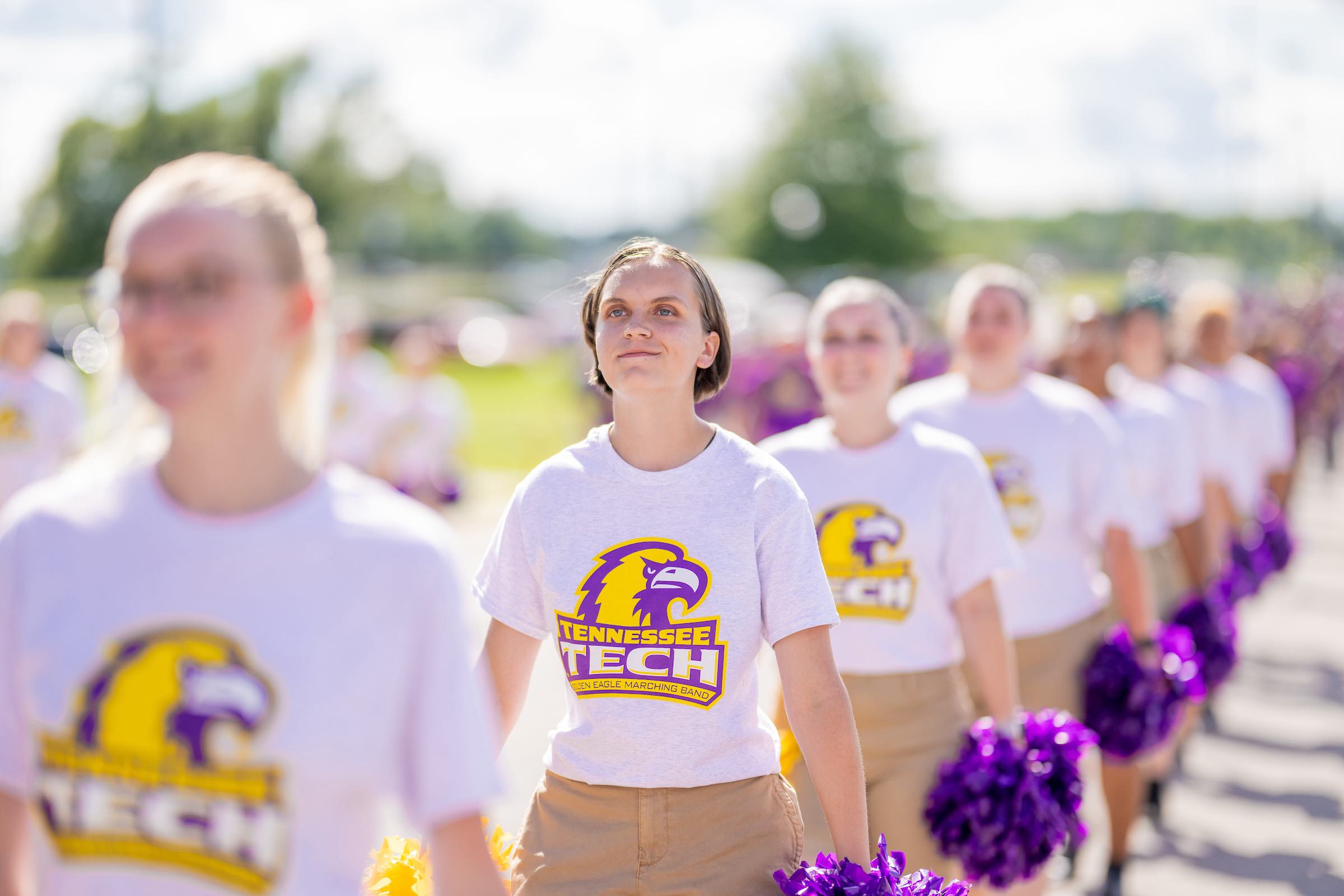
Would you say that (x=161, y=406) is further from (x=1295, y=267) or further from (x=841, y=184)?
(x=1295, y=267)

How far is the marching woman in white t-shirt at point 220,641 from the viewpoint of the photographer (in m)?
1.83

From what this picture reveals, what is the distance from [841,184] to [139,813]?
61110 millimetres

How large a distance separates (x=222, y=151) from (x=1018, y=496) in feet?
203

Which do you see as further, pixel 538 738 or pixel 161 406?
pixel 538 738

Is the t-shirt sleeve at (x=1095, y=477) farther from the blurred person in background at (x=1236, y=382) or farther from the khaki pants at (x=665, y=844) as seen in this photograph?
the blurred person in background at (x=1236, y=382)

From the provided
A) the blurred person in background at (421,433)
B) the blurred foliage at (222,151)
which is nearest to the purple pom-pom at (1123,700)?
the blurred person in background at (421,433)

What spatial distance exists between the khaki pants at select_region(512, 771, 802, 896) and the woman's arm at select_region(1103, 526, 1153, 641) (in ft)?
8.99

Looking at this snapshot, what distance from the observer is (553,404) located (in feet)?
100

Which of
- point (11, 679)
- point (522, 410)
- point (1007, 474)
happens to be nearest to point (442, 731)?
point (11, 679)

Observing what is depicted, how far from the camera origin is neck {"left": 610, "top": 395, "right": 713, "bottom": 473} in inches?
115

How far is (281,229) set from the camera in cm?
193

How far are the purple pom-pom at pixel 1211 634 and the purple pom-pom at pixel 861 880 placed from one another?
167 inches

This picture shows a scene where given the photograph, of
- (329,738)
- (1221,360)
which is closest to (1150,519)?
(1221,360)

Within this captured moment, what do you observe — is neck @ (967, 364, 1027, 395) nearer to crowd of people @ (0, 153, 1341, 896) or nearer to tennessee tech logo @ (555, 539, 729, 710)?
crowd of people @ (0, 153, 1341, 896)
